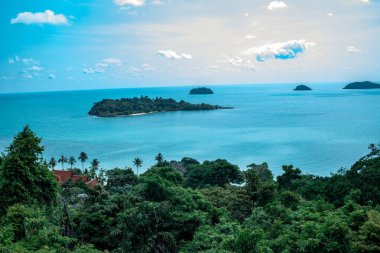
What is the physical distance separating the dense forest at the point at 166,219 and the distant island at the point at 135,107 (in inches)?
4413

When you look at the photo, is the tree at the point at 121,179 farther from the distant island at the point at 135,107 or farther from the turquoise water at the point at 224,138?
the distant island at the point at 135,107

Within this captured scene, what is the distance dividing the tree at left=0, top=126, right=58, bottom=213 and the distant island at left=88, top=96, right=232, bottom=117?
373 feet

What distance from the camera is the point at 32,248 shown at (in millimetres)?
9625

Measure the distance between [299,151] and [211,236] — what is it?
53005 mm

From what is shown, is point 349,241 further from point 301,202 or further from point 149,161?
point 149,161

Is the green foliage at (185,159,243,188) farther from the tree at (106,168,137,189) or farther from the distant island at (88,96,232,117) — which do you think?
the distant island at (88,96,232,117)

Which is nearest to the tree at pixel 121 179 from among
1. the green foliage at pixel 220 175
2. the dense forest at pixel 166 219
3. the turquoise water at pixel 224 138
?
the green foliage at pixel 220 175

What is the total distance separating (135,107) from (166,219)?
124921 mm

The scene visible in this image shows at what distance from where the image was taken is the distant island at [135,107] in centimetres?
13050

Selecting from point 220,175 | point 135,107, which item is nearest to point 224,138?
point 220,175

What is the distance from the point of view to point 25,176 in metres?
14.4

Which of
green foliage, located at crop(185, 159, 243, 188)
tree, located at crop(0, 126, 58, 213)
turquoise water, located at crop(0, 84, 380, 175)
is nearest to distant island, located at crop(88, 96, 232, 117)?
turquoise water, located at crop(0, 84, 380, 175)

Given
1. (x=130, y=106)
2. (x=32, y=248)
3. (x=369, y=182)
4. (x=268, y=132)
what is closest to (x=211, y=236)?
(x=32, y=248)

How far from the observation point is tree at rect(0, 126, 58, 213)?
13922 mm
